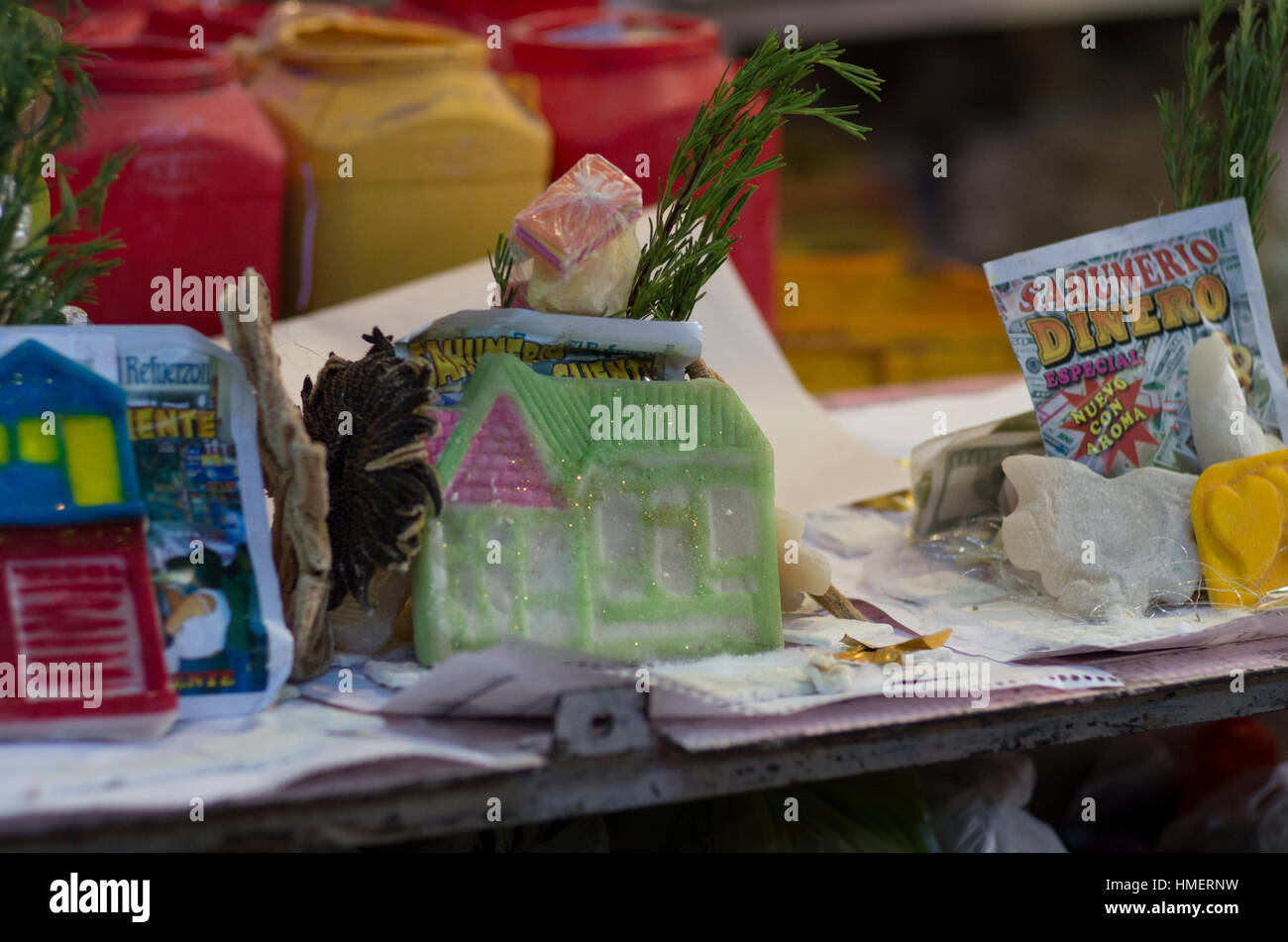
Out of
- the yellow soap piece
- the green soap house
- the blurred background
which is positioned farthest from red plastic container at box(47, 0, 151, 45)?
the yellow soap piece

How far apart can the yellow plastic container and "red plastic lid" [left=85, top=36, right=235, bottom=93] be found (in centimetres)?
10

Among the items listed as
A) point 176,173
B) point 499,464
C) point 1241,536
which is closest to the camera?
point 499,464

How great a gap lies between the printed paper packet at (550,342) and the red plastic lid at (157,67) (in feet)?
1.87

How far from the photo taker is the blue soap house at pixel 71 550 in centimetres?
75

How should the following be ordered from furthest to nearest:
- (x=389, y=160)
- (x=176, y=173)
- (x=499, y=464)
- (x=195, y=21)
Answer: (x=195, y=21) → (x=389, y=160) → (x=176, y=173) → (x=499, y=464)

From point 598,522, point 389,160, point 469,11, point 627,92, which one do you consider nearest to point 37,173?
point 598,522

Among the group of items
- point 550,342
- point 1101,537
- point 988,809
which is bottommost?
point 988,809

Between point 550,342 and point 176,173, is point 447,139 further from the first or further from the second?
point 550,342

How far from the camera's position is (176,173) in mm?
1312

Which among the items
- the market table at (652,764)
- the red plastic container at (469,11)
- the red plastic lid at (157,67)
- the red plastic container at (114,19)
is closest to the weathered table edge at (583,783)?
the market table at (652,764)

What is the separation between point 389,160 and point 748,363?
46cm

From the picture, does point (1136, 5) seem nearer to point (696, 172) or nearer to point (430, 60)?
point (430, 60)

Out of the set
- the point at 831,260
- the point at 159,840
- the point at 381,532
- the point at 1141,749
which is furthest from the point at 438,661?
the point at 831,260

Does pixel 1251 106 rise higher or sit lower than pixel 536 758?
higher
